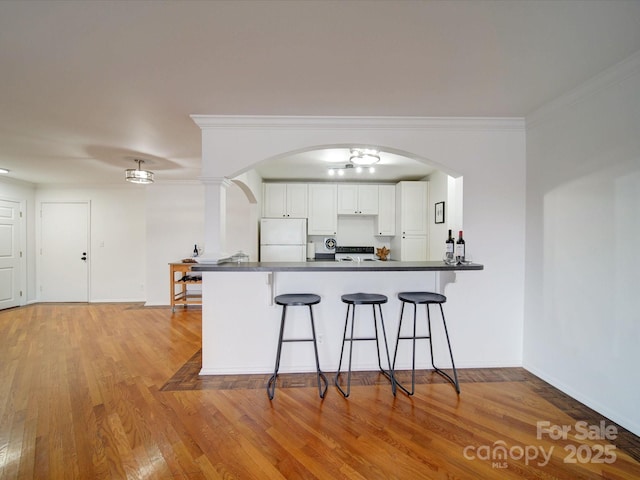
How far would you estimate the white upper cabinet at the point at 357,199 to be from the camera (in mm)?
4711

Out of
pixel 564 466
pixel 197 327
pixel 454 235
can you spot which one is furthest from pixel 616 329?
pixel 197 327

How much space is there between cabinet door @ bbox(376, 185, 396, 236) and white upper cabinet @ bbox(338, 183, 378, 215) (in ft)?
0.30

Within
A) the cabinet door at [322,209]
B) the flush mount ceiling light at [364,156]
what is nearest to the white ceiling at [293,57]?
the flush mount ceiling light at [364,156]

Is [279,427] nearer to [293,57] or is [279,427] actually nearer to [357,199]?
[293,57]

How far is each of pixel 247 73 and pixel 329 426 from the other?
2.44 meters

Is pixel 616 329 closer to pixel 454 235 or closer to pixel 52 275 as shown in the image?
pixel 454 235

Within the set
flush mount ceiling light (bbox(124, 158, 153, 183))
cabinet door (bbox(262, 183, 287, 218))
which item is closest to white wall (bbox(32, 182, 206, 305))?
cabinet door (bbox(262, 183, 287, 218))

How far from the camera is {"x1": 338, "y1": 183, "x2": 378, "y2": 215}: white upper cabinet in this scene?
15.5 feet

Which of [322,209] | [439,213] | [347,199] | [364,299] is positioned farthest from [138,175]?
[439,213]

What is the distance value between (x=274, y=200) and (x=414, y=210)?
2.44m

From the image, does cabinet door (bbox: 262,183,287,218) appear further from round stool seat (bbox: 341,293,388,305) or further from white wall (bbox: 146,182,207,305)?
round stool seat (bbox: 341,293,388,305)

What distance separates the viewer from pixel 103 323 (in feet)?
12.9

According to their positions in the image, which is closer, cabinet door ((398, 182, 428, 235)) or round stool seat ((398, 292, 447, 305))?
round stool seat ((398, 292, 447, 305))

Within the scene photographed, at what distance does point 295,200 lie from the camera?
4625 millimetres
